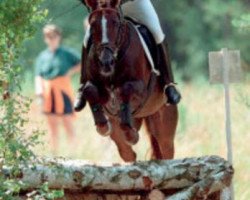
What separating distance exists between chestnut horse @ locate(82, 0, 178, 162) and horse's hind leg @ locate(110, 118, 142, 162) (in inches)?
0.4

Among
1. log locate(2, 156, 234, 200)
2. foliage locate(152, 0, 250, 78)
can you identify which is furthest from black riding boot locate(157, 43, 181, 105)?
foliage locate(152, 0, 250, 78)

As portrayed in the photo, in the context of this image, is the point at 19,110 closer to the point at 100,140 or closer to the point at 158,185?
the point at 158,185

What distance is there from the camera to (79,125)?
2106cm

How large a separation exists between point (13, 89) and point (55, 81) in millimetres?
9926

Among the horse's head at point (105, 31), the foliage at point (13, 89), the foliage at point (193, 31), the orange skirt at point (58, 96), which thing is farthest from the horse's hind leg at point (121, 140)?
the foliage at point (193, 31)

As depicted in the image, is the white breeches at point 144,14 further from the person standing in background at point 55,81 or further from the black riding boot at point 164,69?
the person standing in background at point 55,81

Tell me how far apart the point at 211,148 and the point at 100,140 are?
6.42ft

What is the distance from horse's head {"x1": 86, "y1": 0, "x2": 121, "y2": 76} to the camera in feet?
37.1

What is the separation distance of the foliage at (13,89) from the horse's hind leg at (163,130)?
12.6 ft

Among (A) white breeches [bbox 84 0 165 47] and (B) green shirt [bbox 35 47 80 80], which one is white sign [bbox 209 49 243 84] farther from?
(B) green shirt [bbox 35 47 80 80]

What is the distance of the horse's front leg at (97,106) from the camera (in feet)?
38.2

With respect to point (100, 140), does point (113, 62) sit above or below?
above

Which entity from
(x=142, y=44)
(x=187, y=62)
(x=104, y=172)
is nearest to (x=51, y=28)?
(x=142, y=44)

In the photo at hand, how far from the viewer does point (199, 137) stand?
62.0 ft
